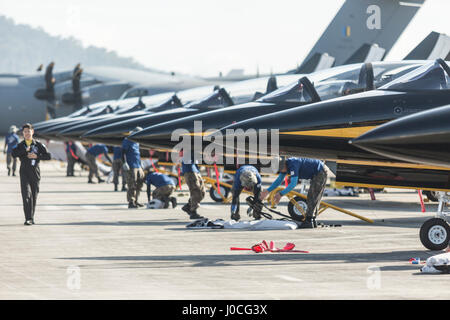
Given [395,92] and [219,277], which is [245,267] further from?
[395,92]

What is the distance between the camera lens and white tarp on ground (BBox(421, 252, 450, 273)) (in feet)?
34.7

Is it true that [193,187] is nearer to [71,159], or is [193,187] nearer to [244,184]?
[244,184]

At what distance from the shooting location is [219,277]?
33.9ft

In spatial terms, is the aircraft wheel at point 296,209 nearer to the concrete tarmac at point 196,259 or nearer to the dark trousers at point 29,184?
the concrete tarmac at point 196,259

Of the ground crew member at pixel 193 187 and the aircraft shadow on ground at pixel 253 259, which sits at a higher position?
the ground crew member at pixel 193 187

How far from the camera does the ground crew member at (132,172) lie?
70.8 ft

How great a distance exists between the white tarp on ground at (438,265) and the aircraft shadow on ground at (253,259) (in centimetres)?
46

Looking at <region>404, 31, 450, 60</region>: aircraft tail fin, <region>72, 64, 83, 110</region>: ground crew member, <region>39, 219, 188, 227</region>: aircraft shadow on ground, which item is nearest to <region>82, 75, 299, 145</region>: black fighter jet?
<region>404, 31, 450, 60</region>: aircraft tail fin

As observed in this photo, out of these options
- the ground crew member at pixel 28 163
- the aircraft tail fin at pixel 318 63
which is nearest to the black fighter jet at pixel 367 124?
the ground crew member at pixel 28 163

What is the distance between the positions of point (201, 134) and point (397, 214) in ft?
17.4

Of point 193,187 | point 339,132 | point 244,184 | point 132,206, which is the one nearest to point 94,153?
point 132,206

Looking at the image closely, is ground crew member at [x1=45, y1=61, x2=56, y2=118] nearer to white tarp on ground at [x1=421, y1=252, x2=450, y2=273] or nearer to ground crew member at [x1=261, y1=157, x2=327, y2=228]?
ground crew member at [x1=261, y1=157, x2=327, y2=228]

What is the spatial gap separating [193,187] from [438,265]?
8.84m

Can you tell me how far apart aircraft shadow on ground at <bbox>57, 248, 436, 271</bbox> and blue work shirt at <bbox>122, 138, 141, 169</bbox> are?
955cm
